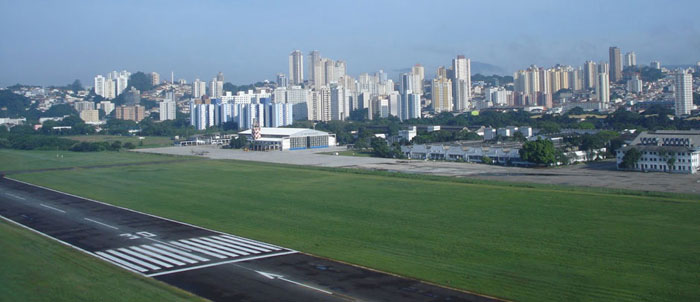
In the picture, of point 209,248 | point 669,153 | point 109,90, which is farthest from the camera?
point 109,90

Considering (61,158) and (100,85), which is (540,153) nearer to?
(61,158)

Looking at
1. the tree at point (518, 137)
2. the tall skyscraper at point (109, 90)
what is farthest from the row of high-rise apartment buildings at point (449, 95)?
the tall skyscraper at point (109, 90)

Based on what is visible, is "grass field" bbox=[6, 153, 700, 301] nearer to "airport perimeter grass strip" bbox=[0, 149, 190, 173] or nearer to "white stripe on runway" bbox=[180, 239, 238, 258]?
"white stripe on runway" bbox=[180, 239, 238, 258]

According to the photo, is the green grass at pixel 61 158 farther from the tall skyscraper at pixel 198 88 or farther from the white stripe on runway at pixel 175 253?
the tall skyscraper at pixel 198 88

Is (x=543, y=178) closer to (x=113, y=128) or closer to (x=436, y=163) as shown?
(x=436, y=163)

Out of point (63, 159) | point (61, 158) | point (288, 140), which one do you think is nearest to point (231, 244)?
point (63, 159)

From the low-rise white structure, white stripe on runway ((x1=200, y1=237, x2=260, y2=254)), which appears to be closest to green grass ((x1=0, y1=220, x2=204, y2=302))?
white stripe on runway ((x1=200, y1=237, x2=260, y2=254))

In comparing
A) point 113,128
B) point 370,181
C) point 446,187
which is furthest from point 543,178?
point 113,128
